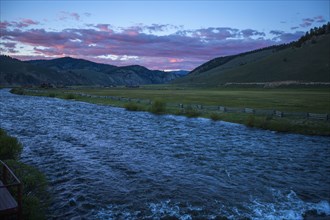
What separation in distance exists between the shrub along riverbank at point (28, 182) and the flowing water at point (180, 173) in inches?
21.9

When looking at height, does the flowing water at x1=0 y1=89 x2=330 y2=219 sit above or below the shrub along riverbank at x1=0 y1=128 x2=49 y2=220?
below

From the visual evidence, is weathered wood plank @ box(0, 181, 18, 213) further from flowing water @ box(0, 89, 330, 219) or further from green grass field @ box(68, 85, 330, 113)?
green grass field @ box(68, 85, 330, 113)

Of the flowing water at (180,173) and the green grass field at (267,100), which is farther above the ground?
the green grass field at (267,100)

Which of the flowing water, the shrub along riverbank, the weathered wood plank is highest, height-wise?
the weathered wood plank

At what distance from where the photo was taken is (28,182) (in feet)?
50.3

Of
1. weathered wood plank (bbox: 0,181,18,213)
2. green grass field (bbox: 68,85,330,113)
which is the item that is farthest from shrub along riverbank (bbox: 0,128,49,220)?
green grass field (bbox: 68,85,330,113)

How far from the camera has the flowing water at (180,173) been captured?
13.7 m

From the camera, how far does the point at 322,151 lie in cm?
2578

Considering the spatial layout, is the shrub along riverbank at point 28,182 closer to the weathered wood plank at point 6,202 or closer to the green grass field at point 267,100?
the weathered wood plank at point 6,202

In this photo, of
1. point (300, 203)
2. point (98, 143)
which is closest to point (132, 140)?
point (98, 143)

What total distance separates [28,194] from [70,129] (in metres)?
22.8

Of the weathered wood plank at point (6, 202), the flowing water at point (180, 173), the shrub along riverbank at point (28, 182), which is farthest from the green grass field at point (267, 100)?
the weathered wood plank at point (6, 202)

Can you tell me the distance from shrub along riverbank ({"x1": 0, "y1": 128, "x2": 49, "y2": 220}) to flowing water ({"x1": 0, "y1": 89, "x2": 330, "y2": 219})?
1.83ft

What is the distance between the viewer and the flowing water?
13.7 meters
